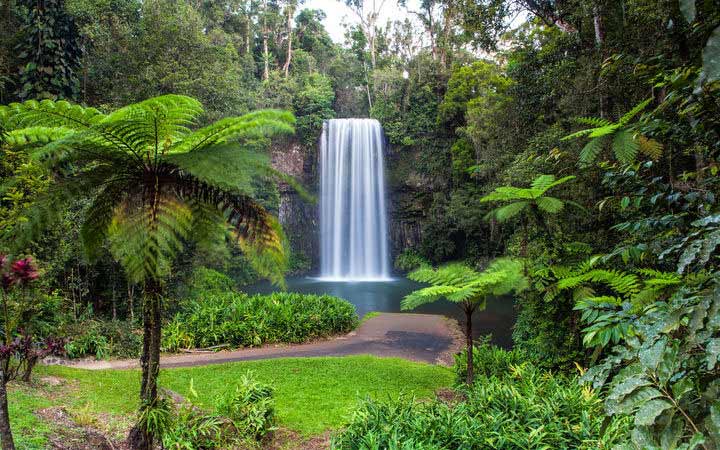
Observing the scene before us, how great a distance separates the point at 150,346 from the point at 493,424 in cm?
259

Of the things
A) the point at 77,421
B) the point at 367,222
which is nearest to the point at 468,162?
the point at 367,222

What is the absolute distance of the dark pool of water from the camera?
10172mm

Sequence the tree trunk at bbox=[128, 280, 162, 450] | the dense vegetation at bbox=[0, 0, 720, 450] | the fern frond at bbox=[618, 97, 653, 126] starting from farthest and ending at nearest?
1. the tree trunk at bbox=[128, 280, 162, 450]
2. the fern frond at bbox=[618, 97, 653, 126]
3. the dense vegetation at bbox=[0, 0, 720, 450]

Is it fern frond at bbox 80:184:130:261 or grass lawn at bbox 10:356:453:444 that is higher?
fern frond at bbox 80:184:130:261

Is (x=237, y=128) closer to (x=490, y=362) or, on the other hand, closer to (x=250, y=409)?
(x=250, y=409)

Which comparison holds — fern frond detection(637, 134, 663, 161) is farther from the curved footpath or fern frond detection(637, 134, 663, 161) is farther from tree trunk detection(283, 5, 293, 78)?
tree trunk detection(283, 5, 293, 78)

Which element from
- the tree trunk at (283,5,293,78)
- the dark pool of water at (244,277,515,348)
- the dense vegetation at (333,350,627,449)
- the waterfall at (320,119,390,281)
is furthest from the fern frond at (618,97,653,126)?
the tree trunk at (283,5,293,78)

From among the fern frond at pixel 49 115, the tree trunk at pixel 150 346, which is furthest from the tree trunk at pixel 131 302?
the fern frond at pixel 49 115

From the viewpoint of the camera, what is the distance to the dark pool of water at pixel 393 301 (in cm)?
1017

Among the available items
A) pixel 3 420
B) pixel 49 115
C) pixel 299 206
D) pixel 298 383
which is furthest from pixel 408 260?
pixel 3 420

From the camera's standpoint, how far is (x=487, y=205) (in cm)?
1620

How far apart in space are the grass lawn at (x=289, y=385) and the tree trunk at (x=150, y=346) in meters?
0.84

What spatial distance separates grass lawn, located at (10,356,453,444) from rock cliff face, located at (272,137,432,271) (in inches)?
629

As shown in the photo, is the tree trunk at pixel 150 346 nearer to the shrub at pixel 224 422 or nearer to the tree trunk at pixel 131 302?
the shrub at pixel 224 422
